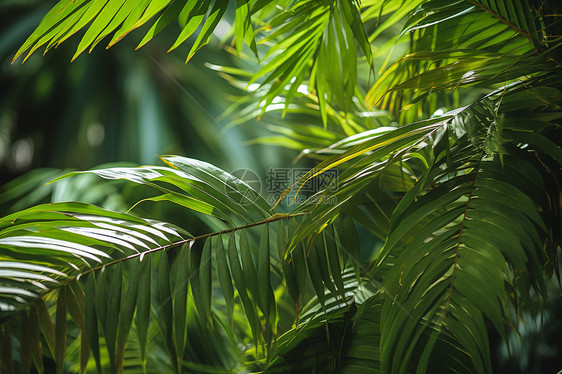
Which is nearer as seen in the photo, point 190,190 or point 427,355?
point 427,355

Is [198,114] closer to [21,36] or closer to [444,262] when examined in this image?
[21,36]

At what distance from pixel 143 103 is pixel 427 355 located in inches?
42.8

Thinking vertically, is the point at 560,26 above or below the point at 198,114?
below

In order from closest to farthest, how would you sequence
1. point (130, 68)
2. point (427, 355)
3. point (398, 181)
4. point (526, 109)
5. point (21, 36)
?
point (427, 355)
point (526, 109)
point (398, 181)
point (21, 36)
point (130, 68)

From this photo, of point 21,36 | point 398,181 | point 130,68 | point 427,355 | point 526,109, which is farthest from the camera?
point 130,68

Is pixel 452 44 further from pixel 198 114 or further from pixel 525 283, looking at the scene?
pixel 198 114

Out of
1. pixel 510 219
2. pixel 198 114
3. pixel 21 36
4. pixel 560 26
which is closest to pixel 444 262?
pixel 510 219

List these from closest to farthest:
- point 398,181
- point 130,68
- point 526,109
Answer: point 526,109 → point 398,181 → point 130,68

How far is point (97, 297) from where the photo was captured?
1.19ft

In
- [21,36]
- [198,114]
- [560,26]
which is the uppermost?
[21,36]

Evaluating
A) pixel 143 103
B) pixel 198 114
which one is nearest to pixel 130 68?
pixel 143 103

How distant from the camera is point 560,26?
1.51ft

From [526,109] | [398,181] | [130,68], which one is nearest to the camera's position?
[526,109]

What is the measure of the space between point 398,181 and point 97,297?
373mm
